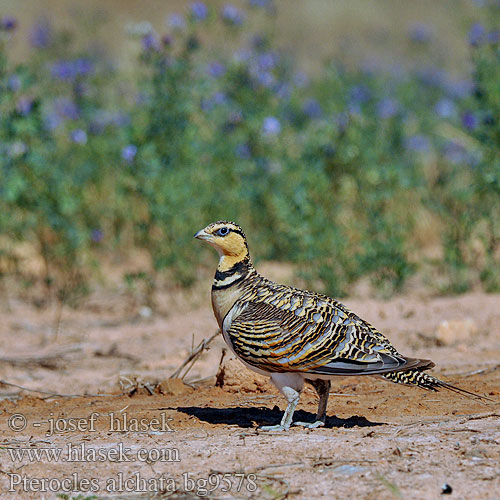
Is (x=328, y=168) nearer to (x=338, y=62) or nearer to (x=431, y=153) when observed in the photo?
(x=338, y=62)

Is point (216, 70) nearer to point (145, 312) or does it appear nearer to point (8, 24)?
point (8, 24)

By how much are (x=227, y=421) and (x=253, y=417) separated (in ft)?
0.62

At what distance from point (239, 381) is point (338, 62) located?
6.81 meters

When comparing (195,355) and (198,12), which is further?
(198,12)

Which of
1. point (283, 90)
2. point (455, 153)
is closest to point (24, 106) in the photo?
point (283, 90)

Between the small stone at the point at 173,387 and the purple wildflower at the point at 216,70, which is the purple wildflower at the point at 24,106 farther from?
the small stone at the point at 173,387

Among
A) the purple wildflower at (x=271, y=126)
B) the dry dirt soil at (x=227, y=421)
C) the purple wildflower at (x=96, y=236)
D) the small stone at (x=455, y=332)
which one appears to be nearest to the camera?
the dry dirt soil at (x=227, y=421)

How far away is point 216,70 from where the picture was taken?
10.6m

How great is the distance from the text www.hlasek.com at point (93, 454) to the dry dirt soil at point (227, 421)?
0.04 feet

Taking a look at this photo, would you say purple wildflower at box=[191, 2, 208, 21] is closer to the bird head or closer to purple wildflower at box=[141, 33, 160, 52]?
purple wildflower at box=[141, 33, 160, 52]

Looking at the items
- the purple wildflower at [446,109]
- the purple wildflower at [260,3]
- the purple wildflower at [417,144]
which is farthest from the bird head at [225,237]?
the purple wildflower at [417,144]

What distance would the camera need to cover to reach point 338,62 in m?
11.6

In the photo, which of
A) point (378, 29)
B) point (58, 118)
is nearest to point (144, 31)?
point (58, 118)

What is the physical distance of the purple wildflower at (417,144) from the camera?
1207cm
